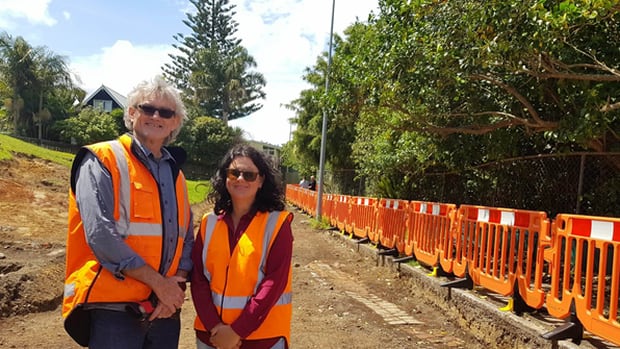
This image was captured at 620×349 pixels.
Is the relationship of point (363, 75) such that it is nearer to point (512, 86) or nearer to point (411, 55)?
point (411, 55)

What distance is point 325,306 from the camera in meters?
5.84

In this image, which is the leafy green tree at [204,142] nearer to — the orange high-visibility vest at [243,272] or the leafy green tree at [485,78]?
the leafy green tree at [485,78]

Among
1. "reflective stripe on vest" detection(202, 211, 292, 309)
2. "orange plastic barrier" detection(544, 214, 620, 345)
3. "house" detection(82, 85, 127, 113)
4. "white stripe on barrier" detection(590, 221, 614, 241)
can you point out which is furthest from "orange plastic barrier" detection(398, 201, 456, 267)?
"house" detection(82, 85, 127, 113)

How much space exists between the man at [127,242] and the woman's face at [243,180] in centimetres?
33

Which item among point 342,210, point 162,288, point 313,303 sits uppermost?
point 162,288

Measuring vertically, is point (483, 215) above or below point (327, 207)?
above

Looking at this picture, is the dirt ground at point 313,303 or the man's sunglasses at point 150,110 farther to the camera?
the dirt ground at point 313,303

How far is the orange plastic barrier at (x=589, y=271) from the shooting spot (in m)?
3.43

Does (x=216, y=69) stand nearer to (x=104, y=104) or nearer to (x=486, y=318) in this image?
(x=104, y=104)

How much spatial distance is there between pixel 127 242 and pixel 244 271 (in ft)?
1.91

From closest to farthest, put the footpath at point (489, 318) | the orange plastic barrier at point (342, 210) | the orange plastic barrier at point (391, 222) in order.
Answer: the footpath at point (489, 318) < the orange plastic barrier at point (391, 222) < the orange plastic barrier at point (342, 210)

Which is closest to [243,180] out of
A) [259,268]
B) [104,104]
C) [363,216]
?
[259,268]

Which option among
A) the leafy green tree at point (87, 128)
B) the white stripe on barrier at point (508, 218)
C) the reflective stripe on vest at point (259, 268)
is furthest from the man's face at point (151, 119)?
the leafy green tree at point (87, 128)

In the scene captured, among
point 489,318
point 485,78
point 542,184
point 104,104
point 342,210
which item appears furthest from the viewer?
point 104,104
